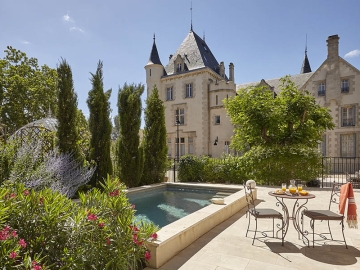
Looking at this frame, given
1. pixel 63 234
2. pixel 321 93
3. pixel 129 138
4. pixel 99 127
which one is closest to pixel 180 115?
pixel 321 93

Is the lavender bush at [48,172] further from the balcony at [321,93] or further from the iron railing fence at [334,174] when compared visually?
the balcony at [321,93]

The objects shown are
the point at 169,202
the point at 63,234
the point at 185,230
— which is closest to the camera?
the point at 63,234

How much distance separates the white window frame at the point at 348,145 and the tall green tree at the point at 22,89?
78.5ft

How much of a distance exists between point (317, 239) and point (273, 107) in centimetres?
801

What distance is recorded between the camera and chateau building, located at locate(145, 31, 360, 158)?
17.3 m

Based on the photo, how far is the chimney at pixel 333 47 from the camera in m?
17.5

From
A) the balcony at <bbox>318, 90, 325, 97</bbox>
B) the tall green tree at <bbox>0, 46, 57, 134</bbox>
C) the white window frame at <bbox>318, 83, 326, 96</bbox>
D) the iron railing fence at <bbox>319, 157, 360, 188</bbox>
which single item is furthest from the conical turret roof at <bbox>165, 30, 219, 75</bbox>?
the iron railing fence at <bbox>319, 157, 360, 188</bbox>

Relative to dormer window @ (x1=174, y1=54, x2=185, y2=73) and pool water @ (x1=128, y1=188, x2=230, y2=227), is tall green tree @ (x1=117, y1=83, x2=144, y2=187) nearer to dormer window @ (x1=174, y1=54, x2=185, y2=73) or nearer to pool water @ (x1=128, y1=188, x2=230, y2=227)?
pool water @ (x1=128, y1=188, x2=230, y2=227)

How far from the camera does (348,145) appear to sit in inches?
678

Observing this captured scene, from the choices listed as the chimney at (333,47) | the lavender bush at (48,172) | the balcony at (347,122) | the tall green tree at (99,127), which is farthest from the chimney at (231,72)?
the lavender bush at (48,172)

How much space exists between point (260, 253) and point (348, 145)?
18.3 meters

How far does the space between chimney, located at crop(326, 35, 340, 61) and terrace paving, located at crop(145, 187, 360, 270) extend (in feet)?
59.4

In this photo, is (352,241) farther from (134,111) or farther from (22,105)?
(22,105)

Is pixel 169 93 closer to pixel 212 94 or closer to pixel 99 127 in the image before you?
pixel 212 94
